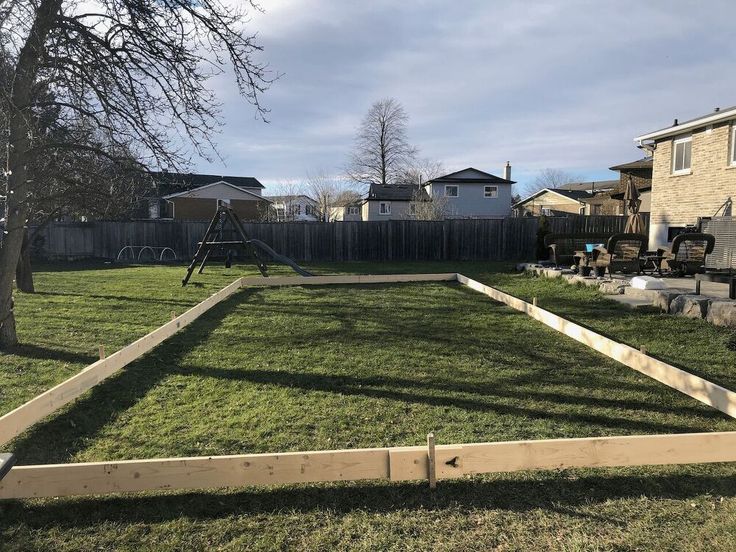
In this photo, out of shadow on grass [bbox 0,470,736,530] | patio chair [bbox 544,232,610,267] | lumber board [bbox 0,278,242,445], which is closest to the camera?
shadow on grass [bbox 0,470,736,530]

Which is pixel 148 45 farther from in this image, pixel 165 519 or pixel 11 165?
pixel 165 519

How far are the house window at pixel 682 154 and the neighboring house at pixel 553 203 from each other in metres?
31.4

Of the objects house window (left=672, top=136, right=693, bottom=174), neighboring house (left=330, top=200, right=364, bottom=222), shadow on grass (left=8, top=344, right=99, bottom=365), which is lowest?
shadow on grass (left=8, top=344, right=99, bottom=365)

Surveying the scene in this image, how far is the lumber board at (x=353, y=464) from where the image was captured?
9.70 ft

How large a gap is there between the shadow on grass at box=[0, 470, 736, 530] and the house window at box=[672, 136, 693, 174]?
14.8 m

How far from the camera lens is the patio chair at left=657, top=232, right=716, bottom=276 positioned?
33.2 feet

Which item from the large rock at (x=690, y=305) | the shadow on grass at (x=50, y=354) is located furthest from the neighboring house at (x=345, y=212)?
the shadow on grass at (x=50, y=354)

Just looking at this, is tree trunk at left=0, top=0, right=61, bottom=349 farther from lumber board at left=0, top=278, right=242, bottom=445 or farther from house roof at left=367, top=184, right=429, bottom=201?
house roof at left=367, top=184, right=429, bottom=201

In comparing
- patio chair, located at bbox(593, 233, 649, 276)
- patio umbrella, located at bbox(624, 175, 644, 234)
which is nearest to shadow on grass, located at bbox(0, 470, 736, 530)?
patio chair, located at bbox(593, 233, 649, 276)

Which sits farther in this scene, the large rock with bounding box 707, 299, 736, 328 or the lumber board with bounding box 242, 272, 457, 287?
Result: the lumber board with bounding box 242, 272, 457, 287

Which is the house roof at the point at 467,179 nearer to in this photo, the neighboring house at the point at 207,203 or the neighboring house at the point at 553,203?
the neighboring house at the point at 553,203

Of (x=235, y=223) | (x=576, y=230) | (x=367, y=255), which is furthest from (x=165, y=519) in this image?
(x=576, y=230)

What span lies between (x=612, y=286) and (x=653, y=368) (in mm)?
4920

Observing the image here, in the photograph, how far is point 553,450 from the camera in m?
3.14
